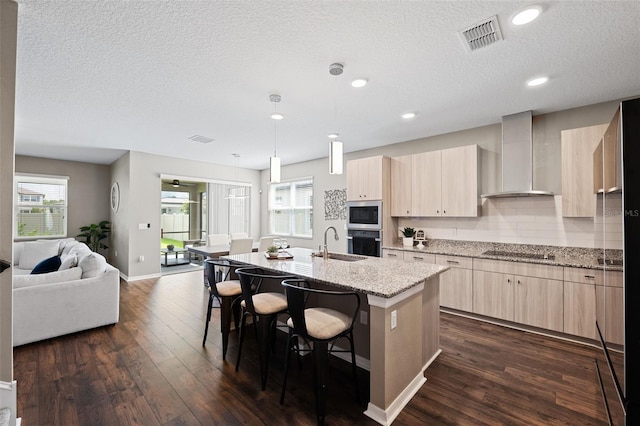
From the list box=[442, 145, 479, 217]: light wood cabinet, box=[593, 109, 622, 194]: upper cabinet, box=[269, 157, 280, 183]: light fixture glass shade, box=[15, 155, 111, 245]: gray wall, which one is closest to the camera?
box=[593, 109, 622, 194]: upper cabinet

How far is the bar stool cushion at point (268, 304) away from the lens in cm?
221

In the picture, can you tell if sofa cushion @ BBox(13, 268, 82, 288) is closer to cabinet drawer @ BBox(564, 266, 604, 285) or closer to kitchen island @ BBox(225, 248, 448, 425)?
kitchen island @ BBox(225, 248, 448, 425)

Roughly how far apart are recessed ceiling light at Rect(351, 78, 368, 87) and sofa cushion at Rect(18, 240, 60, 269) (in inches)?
238

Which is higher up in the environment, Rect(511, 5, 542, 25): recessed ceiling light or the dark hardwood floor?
Rect(511, 5, 542, 25): recessed ceiling light

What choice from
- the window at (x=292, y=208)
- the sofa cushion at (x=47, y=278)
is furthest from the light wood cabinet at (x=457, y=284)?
the sofa cushion at (x=47, y=278)

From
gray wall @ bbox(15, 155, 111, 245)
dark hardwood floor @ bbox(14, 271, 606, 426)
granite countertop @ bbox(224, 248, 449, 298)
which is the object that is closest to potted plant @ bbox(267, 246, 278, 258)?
granite countertop @ bbox(224, 248, 449, 298)

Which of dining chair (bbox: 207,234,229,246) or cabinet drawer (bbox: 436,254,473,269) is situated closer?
cabinet drawer (bbox: 436,254,473,269)

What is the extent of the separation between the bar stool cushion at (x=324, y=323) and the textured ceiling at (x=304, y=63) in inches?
80.2

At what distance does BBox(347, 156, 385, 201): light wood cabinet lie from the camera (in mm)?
4590

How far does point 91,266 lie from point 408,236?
4495 mm

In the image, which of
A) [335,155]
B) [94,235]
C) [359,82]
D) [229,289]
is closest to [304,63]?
[359,82]

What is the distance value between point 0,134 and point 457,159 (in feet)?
14.9

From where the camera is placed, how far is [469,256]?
354cm

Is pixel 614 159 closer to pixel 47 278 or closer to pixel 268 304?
pixel 268 304
